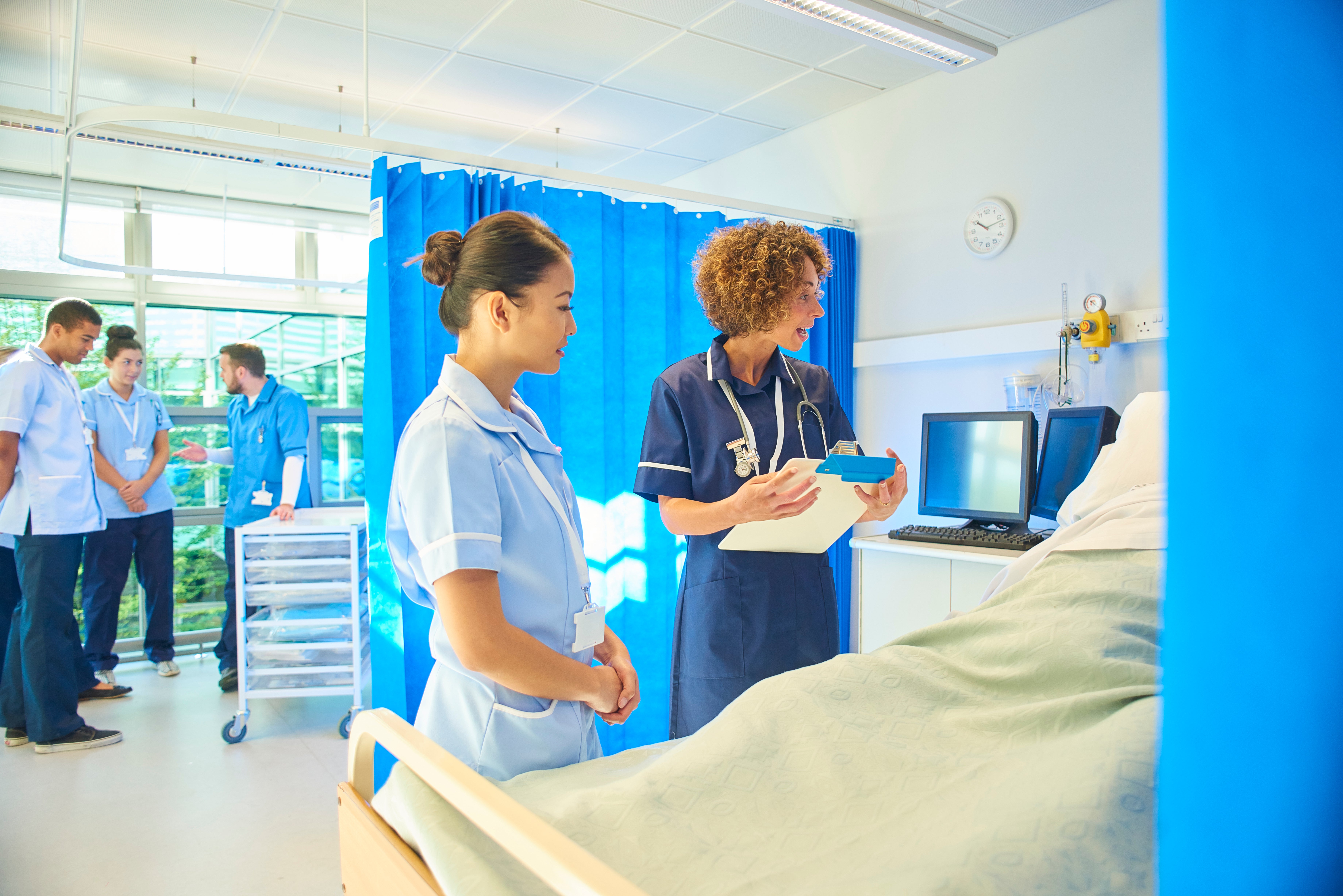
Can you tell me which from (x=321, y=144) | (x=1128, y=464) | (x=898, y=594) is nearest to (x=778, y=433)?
(x=1128, y=464)

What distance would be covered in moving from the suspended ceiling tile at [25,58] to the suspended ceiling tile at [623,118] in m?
2.24

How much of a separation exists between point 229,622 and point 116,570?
607 mm

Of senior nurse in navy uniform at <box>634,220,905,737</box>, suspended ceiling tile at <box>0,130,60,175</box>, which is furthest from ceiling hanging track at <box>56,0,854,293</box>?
senior nurse in navy uniform at <box>634,220,905,737</box>

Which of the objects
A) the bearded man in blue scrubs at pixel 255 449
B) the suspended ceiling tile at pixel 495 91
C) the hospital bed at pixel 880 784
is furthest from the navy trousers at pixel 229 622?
the hospital bed at pixel 880 784

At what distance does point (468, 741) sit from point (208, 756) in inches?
112

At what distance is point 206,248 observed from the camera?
212 inches

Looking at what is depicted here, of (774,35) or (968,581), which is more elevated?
(774,35)

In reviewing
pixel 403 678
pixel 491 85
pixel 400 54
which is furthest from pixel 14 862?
pixel 491 85

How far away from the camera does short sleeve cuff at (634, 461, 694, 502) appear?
182 cm

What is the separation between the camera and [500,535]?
3.63ft

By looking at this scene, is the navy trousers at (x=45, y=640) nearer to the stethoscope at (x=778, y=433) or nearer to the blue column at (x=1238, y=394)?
the stethoscope at (x=778, y=433)

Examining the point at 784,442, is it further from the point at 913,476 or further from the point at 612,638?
the point at 913,476

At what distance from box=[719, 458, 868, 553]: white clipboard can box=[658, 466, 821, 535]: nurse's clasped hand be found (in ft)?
0.08

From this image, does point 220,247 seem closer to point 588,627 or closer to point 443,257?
point 443,257
